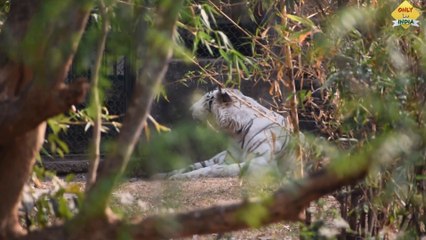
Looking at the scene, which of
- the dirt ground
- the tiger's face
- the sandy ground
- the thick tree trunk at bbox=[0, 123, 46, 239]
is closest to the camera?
the sandy ground

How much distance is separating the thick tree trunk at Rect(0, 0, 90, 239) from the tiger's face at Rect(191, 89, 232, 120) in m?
5.71

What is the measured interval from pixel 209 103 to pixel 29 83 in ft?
20.7

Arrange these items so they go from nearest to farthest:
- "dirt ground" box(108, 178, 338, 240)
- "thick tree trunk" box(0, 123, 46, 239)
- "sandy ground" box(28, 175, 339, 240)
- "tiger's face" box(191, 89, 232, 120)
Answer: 1. "sandy ground" box(28, 175, 339, 240)
2. "thick tree trunk" box(0, 123, 46, 239)
3. "dirt ground" box(108, 178, 338, 240)
4. "tiger's face" box(191, 89, 232, 120)

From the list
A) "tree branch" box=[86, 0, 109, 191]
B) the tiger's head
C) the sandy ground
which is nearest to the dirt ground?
the sandy ground

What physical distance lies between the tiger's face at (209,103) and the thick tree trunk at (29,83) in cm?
571

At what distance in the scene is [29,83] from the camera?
10.2 feet

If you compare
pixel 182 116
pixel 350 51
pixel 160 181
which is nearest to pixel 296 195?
pixel 160 181

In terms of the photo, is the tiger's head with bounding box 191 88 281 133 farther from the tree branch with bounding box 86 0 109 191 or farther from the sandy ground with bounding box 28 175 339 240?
the tree branch with bounding box 86 0 109 191

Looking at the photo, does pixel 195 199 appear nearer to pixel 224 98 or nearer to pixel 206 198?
pixel 206 198

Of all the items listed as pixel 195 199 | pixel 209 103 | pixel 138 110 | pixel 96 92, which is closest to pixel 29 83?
pixel 96 92

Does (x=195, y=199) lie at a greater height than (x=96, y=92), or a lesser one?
lesser

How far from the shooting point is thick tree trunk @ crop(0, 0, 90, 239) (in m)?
Answer: 2.93

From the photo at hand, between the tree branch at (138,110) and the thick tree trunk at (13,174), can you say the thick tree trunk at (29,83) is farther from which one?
the tree branch at (138,110)

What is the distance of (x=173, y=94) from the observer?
10.1 meters
